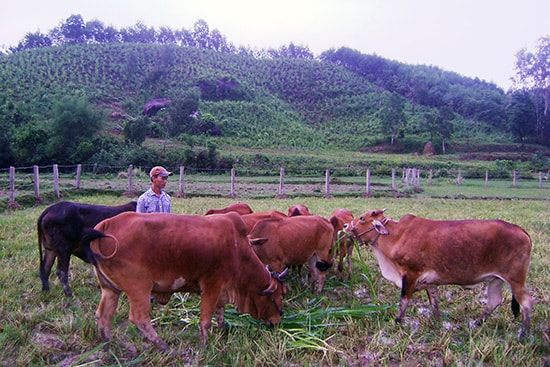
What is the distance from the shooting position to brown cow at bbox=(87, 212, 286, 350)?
4277 millimetres

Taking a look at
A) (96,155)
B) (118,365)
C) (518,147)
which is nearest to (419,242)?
(118,365)

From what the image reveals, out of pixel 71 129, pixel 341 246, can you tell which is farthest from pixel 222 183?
pixel 341 246

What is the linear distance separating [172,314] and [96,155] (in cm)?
2819

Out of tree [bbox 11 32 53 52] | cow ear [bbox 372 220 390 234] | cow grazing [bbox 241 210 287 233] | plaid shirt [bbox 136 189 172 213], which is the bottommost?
cow grazing [bbox 241 210 287 233]

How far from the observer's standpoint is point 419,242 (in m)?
5.41

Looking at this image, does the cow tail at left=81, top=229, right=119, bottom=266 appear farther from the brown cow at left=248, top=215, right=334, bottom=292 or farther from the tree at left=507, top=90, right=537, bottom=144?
the tree at left=507, top=90, right=537, bottom=144

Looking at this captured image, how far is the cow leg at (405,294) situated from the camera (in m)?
5.25

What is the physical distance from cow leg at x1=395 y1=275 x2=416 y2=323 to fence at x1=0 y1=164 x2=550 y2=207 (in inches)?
537

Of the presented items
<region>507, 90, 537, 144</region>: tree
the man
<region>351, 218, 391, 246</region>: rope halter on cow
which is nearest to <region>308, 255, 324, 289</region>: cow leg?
<region>351, 218, 391, 246</region>: rope halter on cow

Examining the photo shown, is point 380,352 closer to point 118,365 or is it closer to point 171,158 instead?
point 118,365

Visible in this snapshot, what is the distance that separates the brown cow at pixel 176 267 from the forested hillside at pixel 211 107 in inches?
1112

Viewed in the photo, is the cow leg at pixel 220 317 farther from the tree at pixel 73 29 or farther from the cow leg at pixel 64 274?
the tree at pixel 73 29

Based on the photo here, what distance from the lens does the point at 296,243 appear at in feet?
21.9

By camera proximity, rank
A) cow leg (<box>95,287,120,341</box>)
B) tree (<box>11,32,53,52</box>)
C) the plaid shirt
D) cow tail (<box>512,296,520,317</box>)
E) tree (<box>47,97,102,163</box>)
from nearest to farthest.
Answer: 1. cow leg (<box>95,287,120,341</box>)
2. cow tail (<box>512,296,520,317</box>)
3. the plaid shirt
4. tree (<box>47,97,102,163</box>)
5. tree (<box>11,32,53,52</box>)
